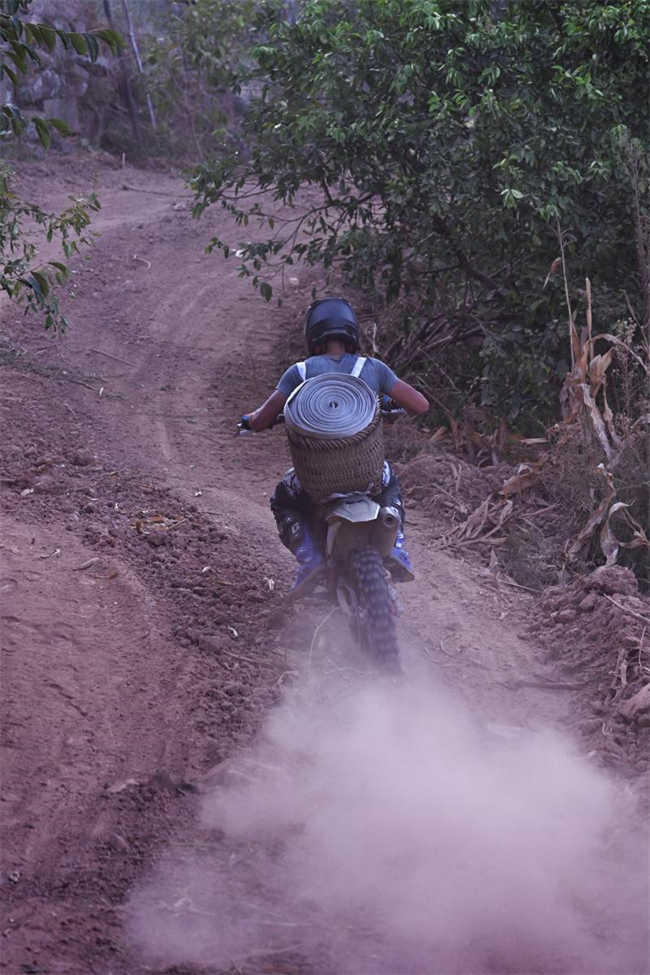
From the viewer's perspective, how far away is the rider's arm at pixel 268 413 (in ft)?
17.1

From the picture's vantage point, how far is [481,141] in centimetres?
807

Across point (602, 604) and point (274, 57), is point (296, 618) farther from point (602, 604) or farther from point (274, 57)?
point (274, 57)

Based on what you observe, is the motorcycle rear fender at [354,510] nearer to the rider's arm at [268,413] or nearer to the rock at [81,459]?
the rider's arm at [268,413]

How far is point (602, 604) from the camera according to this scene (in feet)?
18.8

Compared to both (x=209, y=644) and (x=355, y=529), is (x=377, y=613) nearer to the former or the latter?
(x=355, y=529)

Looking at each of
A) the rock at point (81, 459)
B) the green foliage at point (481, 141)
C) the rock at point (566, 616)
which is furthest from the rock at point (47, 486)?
the rock at point (566, 616)

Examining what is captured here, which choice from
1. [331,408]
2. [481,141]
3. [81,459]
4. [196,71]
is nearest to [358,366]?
[331,408]

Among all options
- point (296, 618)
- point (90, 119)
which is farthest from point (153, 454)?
point (90, 119)

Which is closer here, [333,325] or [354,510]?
[354,510]

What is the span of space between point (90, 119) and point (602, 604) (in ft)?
54.8

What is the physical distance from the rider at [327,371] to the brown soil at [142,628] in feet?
1.65

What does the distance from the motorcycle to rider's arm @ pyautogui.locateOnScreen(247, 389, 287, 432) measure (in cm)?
52

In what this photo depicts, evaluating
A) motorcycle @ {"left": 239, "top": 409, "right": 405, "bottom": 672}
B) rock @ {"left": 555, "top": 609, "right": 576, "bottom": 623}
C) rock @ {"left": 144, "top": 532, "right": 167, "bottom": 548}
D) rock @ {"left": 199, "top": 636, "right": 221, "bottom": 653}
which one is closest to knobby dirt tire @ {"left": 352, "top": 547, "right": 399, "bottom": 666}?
motorcycle @ {"left": 239, "top": 409, "right": 405, "bottom": 672}

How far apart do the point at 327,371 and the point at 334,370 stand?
0.03 m
